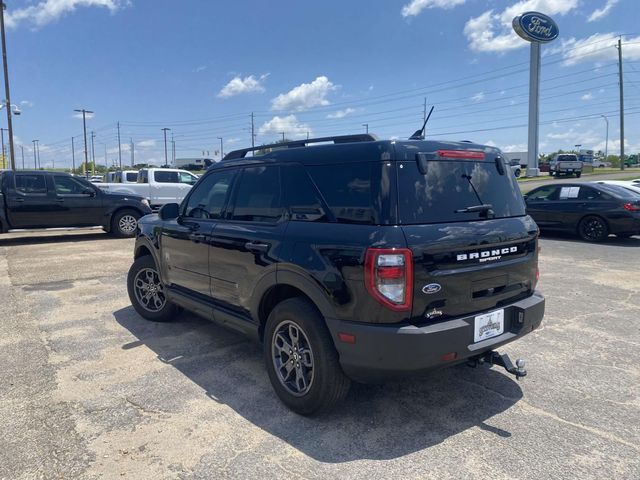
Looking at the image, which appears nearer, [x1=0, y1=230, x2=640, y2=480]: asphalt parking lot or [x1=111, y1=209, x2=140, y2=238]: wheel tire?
[x1=0, y1=230, x2=640, y2=480]: asphalt parking lot

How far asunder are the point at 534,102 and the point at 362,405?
47671 mm

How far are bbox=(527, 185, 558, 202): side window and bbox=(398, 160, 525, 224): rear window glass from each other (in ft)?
32.9

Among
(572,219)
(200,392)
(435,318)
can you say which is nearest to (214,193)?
(200,392)

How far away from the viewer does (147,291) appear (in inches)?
218

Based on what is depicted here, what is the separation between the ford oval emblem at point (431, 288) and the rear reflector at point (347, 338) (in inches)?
20.0

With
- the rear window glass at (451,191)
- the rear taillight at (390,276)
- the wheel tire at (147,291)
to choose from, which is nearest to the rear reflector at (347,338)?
the rear taillight at (390,276)

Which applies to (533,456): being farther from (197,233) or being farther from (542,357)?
(197,233)

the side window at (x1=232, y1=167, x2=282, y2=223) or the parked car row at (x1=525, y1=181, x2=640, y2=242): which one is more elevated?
the side window at (x1=232, y1=167, x2=282, y2=223)

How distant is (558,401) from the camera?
355 cm

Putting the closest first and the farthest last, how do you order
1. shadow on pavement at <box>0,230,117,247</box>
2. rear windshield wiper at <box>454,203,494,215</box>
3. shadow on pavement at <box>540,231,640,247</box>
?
rear windshield wiper at <box>454,203,494,215</box>, shadow on pavement at <box>540,231,640,247</box>, shadow on pavement at <box>0,230,117,247</box>

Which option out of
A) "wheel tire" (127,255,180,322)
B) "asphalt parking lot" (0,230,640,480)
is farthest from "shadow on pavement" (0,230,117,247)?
"wheel tire" (127,255,180,322)

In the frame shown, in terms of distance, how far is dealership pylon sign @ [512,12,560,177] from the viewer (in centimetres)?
4466

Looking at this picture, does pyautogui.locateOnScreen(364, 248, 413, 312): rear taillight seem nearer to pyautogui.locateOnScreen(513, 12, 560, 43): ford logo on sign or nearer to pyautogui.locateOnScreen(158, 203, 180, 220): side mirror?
pyautogui.locateOnScreen(158, 203, 180, 220): side mirror

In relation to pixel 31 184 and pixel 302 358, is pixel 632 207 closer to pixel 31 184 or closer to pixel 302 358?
pixel 302 358
